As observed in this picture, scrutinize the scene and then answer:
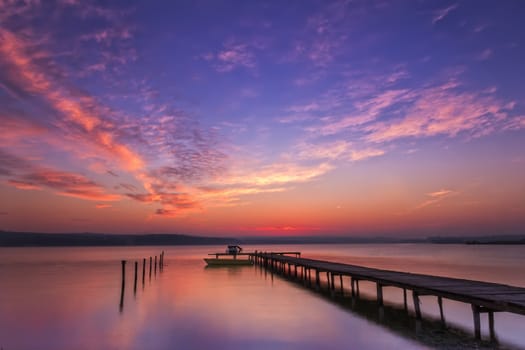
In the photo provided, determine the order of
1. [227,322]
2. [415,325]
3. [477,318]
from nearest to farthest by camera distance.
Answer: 1. [477,318]
2. [415,325]
3. [227,322]

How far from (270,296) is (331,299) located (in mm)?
3786

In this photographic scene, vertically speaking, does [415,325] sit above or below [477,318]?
below

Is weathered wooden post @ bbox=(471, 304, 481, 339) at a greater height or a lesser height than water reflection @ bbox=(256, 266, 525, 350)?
greater

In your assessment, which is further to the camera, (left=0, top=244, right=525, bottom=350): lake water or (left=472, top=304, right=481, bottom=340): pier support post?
(left=0, top=244, right=525, bottom=350): lake water

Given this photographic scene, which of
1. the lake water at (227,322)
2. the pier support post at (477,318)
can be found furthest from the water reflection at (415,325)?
the pier support post at (477,318)

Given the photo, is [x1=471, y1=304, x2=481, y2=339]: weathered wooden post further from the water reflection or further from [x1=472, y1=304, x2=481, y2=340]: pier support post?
the water reflection

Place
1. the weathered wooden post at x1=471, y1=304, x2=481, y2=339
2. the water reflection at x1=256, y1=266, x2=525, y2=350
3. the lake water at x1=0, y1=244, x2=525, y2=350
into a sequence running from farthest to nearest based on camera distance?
the lake water at x1=0, y1=244, x2=525, y2=350, the water reflection at x1=256, y1=266, x2=525, y2=350, the weathered wooden post at x1=471, y1=304, x2=481, y2=339

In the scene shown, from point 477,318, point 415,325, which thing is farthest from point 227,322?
point 477,318

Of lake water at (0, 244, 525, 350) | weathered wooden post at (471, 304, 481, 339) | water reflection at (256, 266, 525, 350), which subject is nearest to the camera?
weathered wooden post at (471, 304, 481, 339)

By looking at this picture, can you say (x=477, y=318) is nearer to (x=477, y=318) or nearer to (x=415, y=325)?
(x=477, y=318)

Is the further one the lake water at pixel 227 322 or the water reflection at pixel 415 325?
the lake water at pixel 227 322

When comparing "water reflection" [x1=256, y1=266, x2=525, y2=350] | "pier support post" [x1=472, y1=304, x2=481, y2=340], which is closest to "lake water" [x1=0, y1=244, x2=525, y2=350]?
"water reflection" [x1=256, y1=266, x2=525, y2=350]

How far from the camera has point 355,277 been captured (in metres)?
20.0

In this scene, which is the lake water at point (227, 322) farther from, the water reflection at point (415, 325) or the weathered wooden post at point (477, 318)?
the weathered wooden post at point (477, 318)
